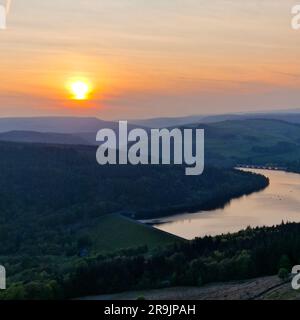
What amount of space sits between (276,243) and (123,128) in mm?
103728

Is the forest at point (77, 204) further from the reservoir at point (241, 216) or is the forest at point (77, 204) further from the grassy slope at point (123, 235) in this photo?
the reservoir at point (241, 216)

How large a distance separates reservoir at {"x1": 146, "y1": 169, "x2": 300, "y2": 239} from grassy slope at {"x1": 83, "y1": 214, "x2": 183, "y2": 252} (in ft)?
18.4

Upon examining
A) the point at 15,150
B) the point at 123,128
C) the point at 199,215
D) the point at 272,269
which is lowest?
the point at 272,269

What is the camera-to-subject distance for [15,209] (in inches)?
4114

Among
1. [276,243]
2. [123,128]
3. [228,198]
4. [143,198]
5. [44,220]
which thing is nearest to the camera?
[276,243]

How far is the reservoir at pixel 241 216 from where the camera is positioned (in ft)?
298

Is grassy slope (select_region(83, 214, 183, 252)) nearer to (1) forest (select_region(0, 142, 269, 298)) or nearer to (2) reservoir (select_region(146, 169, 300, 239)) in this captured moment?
(1) forest (select_region(0, 142, 269, 298))

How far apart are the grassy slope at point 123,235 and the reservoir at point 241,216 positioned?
5.61m

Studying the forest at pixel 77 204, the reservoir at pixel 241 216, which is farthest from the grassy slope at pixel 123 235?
the reservoir at pixel 241 216

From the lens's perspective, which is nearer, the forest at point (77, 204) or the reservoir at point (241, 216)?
the forest at point (77, 204)

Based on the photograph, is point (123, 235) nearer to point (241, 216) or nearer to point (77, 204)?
point (241, 216)

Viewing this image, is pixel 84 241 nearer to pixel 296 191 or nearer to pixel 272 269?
pixel 272 269

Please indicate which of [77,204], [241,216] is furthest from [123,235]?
[77,204]
